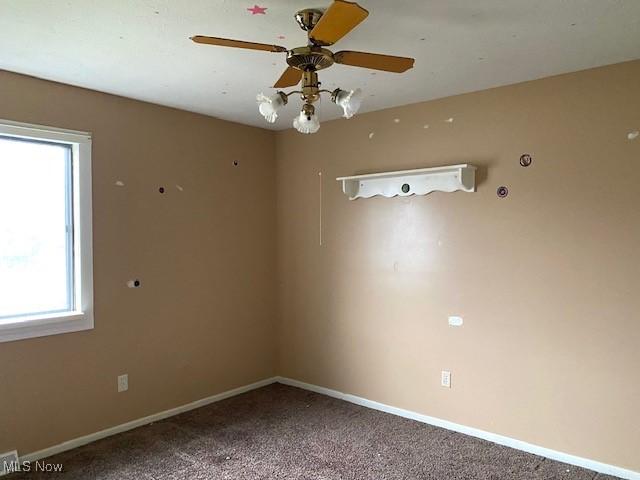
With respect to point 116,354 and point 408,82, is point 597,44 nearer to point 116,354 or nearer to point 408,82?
point 408,82

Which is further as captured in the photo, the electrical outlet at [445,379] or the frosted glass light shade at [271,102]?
the electrical outlet at [445,379]

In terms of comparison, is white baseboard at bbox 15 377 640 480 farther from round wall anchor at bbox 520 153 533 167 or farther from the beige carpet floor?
round wall anchor at bbox 520 153 533 167

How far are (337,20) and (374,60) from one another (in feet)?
1.38

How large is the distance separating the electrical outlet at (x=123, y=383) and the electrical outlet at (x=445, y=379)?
7.57 feet

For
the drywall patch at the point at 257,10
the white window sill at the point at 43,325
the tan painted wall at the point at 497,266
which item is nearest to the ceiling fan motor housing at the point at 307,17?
the drywall patch at the point at 257,10

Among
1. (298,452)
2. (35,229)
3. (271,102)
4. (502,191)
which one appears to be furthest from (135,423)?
(502,191)

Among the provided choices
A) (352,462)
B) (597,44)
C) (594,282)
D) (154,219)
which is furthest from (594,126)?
(154,219)

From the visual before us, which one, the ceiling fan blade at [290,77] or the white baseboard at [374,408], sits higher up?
the ceiling fan blade at [290,77]

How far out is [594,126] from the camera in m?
2.95

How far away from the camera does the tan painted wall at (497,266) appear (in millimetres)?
2896

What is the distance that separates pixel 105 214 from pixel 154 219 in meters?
0.38

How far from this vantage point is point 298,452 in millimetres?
3205

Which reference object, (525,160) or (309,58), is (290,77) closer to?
(309,58)
